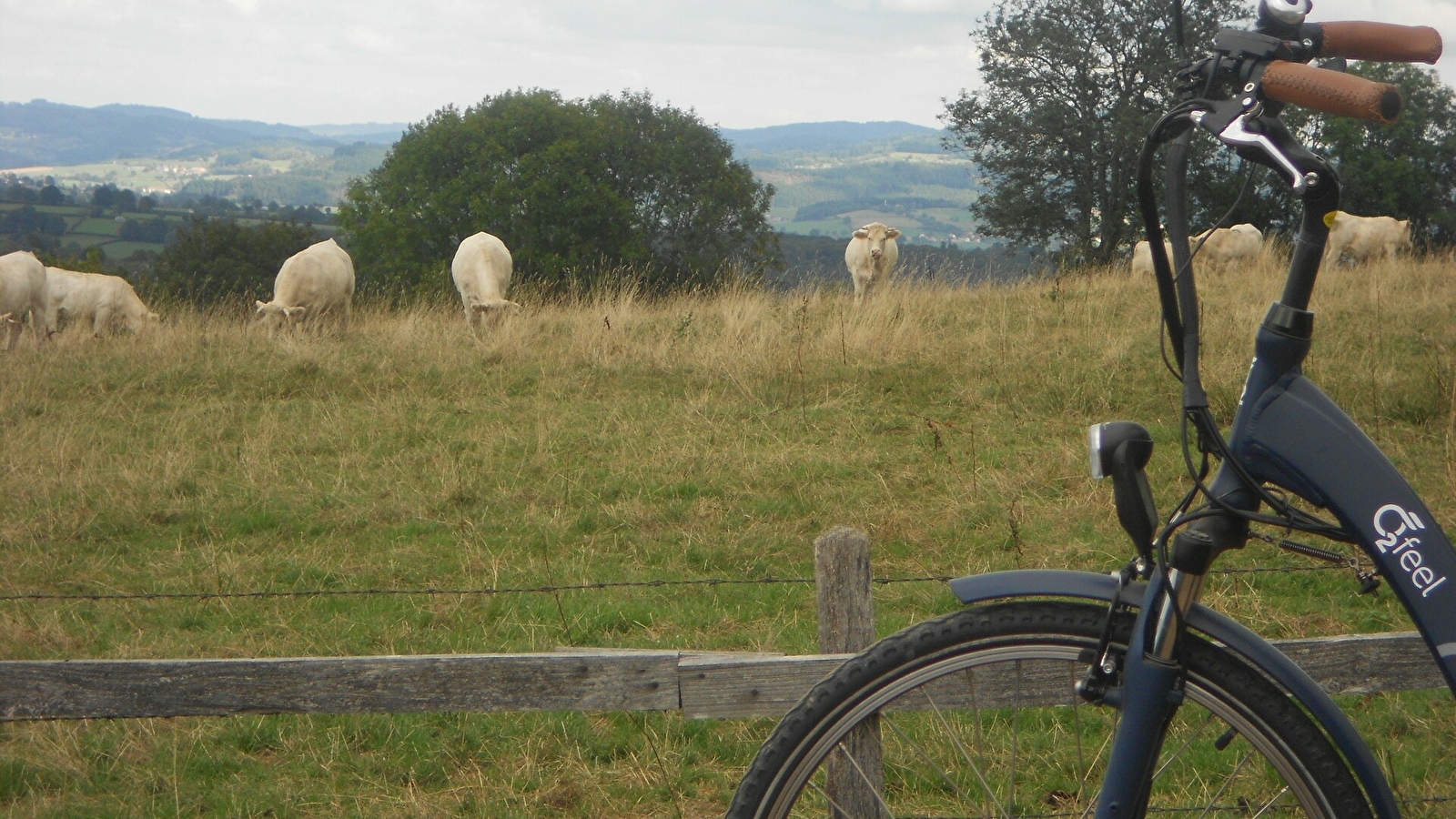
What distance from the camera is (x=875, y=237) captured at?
1862 centimetres

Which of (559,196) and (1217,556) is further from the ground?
(559,196)

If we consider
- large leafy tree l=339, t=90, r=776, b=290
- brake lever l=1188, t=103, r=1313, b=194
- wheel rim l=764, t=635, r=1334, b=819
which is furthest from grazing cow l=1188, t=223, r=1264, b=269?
large leafy tree l=339, t=90, r=776, b=290

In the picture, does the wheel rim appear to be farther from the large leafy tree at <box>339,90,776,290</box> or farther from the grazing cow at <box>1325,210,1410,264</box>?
the large leafy tree at <box>339,90,776,290</box>

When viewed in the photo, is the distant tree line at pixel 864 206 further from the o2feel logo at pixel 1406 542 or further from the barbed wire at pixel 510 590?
the o2feel logo at pixel 1406 542

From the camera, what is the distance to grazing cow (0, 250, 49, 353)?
639 inches

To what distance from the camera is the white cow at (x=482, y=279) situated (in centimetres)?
1563

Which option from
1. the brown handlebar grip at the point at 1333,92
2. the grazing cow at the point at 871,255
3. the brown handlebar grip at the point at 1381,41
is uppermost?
the brown handlebar grip at the point at 1381,41

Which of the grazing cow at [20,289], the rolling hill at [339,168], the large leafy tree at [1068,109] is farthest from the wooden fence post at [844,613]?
the rolling hill at [339,168]

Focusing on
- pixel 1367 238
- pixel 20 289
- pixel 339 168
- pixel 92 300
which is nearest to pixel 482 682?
pixel 20 289

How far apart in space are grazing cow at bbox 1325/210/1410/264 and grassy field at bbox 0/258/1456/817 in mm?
6456

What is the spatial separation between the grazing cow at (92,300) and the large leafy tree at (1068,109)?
65.0 feet

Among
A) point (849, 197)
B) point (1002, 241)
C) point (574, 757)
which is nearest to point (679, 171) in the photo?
→ point (1002, 241)

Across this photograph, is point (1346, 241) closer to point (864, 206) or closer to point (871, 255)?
point (871, 255)

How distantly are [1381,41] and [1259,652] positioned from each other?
3.62ft
